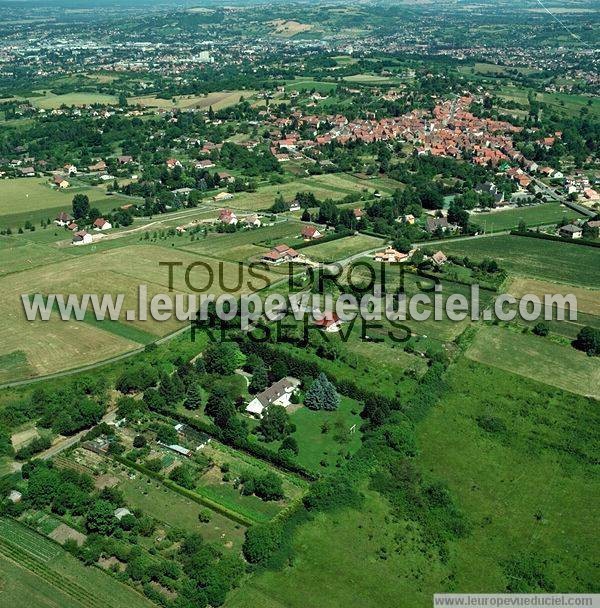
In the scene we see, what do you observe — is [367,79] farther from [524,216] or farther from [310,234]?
[310,234]

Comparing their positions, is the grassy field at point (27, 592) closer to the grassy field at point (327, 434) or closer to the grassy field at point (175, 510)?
the grassy field at point (175, 510)

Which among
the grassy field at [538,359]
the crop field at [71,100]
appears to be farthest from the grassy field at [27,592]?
the crop field at [71,100]

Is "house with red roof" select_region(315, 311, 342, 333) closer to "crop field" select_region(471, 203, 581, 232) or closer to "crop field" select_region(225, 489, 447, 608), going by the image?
"crop field" select_region(225, 489, 447, 608)

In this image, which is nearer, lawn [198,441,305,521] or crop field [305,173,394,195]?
lawn [198,441,305,521]

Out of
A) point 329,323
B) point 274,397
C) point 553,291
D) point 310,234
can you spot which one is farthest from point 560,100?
point 274,397

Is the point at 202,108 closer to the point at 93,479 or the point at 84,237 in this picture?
the point at 84,237

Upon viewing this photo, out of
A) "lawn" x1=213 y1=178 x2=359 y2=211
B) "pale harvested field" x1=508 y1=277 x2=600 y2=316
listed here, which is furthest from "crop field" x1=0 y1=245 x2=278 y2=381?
"pale harvested field" x1=508 y1=277 x2=600 y2=316
